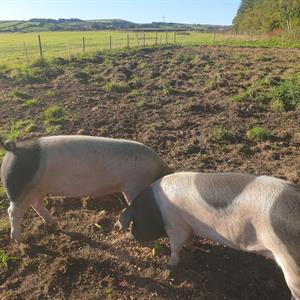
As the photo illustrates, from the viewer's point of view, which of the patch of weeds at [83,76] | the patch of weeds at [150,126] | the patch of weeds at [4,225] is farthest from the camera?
the patch of weeds at [83,76]

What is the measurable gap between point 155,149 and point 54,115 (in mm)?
3452

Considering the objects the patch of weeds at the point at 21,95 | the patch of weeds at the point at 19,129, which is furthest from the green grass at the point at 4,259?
the patch of weeds at the point at 21,95

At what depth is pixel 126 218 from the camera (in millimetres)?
4086

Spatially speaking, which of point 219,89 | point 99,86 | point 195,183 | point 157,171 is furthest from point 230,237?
point 99,86

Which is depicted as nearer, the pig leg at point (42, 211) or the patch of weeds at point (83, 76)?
the pig leg at point (42, 211)

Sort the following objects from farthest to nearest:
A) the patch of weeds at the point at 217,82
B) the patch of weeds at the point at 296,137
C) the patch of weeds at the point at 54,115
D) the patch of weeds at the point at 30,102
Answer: the patch of weeds at the point at 217,82 < the patch of weeds at the point at 30,102 < the patch of weeds at the point at 54,115 < the patch of weeds at the point at 296,137

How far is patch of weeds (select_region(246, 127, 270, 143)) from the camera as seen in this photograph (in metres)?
7.04

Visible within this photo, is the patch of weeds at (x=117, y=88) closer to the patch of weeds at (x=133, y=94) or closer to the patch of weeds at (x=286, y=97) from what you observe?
the patch of weeds at (x=133, y=94)

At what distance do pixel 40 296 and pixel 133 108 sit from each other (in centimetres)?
632

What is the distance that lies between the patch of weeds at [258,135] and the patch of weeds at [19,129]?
464cm

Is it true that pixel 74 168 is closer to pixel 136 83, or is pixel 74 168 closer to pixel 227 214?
pixel 227 214

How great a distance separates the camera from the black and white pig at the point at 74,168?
4.09 metres

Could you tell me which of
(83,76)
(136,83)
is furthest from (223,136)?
(83,76)

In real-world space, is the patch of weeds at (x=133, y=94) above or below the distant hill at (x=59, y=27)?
above
